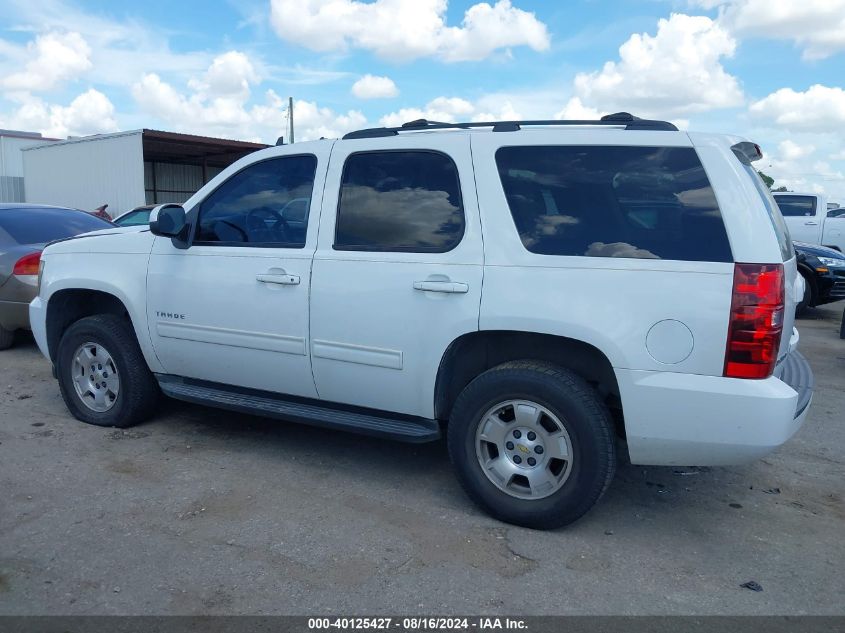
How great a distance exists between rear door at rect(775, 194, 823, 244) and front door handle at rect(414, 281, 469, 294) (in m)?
12.0

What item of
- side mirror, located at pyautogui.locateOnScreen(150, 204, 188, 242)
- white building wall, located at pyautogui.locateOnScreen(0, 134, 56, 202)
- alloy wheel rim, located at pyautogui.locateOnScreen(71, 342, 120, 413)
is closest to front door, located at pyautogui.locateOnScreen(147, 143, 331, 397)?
side mirror, located at pyautogui.locateOnScreen(150, 204, 188, 242)

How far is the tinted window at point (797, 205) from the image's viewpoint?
1388cm

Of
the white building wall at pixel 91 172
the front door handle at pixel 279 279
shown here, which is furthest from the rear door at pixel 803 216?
the white building wall at pixel 91 172

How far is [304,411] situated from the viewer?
4.32 meters

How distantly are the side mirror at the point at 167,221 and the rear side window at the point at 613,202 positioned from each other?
6.74ft

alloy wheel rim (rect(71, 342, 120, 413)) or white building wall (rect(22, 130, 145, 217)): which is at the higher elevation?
white building wall (rect(22, 130, 145, 217))

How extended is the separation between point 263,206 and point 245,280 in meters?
0.49

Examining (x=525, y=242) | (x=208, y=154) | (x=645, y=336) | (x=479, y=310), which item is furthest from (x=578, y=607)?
(x=208, y=154)

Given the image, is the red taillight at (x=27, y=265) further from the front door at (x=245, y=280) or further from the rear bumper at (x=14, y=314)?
the front door at (x=245, y=280)

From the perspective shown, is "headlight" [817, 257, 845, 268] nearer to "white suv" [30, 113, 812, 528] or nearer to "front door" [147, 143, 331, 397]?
"white suv" [30, 113, 812, 528]

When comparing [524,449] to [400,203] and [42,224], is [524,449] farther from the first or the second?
[42,224]

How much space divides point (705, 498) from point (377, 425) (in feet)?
6.25

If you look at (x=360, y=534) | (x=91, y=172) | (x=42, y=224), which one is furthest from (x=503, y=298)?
(x=91, y=172)

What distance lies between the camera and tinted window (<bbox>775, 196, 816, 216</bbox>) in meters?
13.9
